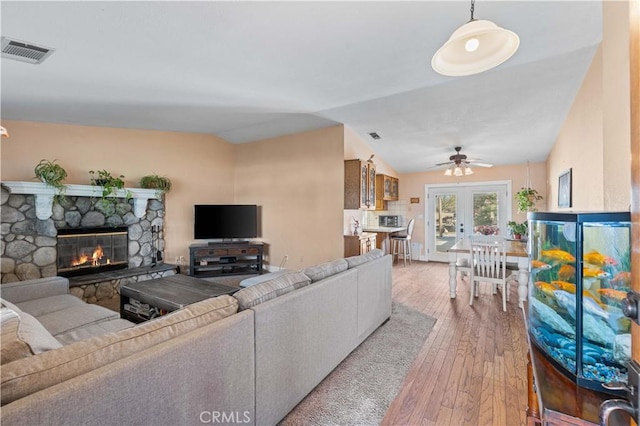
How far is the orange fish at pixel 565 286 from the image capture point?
0.97 m

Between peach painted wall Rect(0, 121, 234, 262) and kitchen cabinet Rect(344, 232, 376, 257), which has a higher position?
peach painted wall Rect(0, 121, 234, 262)

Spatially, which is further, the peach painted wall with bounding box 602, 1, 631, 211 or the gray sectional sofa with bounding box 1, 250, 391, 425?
the peach painted wall with bounding box 602, 1, 631, 211

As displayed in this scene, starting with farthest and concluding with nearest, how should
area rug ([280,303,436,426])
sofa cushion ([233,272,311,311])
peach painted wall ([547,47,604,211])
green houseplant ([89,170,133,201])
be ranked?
1. green houseplant ([89,170,133,201])
2. peach painted wall ([547,47,604,211])
3. area rug ([280,303,436,426])
4. sofa cushion ([233,272,311,311])

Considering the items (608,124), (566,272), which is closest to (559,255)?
(566,272)

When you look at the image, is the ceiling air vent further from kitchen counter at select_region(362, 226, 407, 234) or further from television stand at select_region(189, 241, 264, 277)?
kitchen counter at select_region(362, 226, 407, 234)

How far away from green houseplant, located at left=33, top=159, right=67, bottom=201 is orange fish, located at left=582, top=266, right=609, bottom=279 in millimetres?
5328

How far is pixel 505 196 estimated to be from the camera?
6.36 metres

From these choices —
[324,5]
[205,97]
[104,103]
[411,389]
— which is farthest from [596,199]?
[104,103]

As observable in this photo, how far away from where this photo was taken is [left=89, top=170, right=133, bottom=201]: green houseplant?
432 centimetres

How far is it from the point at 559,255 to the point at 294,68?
265cm

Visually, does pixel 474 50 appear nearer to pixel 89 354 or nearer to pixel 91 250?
pixel 89 354

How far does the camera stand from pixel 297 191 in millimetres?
5363

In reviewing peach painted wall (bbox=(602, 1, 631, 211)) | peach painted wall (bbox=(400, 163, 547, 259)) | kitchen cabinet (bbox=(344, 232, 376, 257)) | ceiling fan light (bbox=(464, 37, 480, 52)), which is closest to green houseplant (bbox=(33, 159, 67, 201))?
kitchen cabinet (bbox=(344, 232, 376, 257))

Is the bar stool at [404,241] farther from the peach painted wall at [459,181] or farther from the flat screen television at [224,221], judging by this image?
the flat screen television at [224,221]
